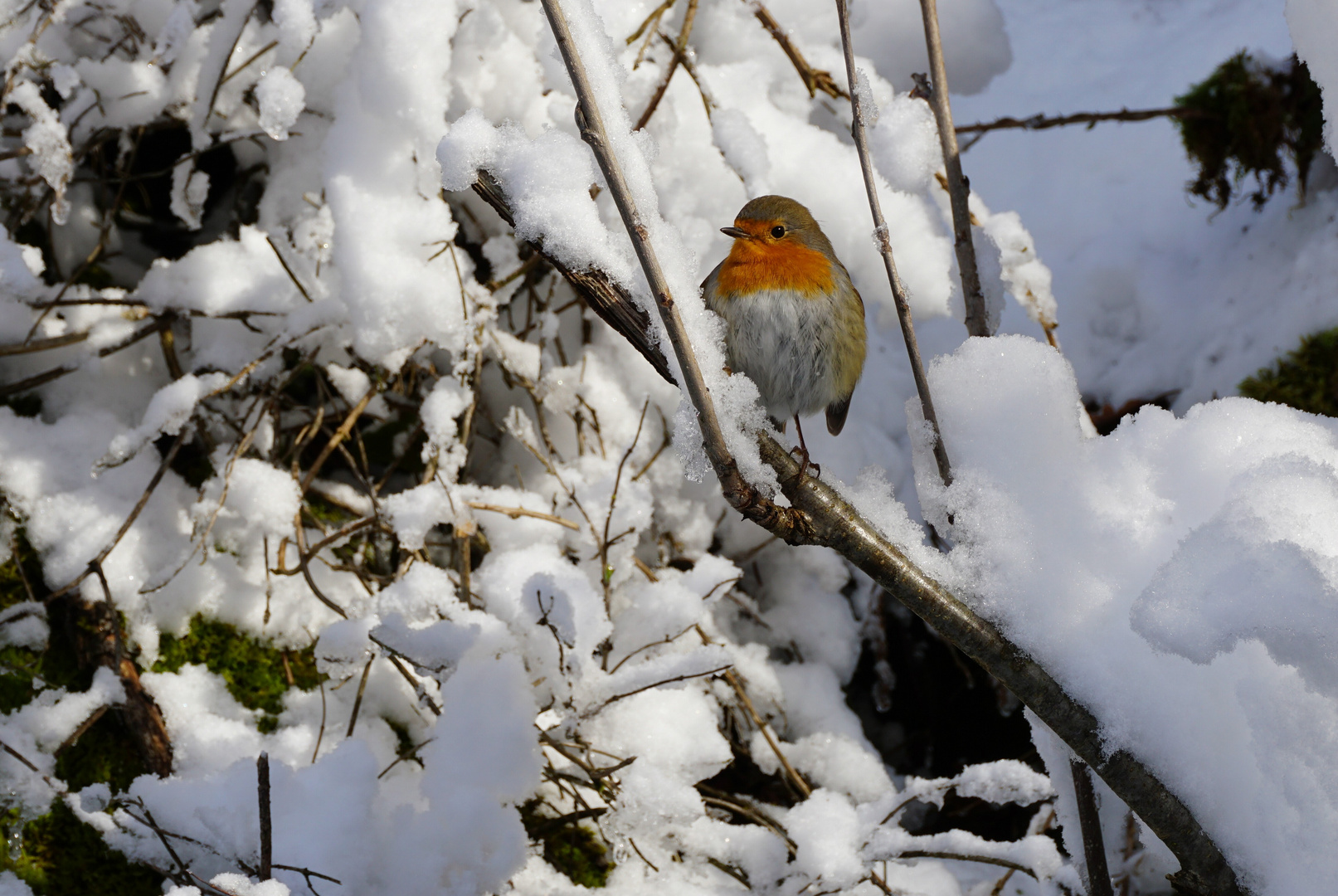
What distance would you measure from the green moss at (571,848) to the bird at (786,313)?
108 cm

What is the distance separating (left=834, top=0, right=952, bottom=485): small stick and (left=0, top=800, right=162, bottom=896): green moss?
171 cm

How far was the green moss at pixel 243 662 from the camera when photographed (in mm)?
1937

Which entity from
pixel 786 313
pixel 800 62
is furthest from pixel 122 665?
pixel 800 62

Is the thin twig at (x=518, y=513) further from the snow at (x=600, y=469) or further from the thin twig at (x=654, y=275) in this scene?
the thin twig at (x=654, y=275)

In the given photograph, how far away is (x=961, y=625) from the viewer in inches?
41.7

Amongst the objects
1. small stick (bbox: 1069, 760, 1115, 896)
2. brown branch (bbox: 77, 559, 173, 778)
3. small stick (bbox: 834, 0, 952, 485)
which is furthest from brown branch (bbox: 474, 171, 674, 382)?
brown branch (bbox: 77, 559, 173, 778)

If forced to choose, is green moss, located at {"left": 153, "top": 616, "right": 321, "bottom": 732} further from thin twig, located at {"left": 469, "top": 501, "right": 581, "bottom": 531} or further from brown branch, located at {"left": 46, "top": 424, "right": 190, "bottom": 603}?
thin twig, located at {"left": 469, "top": 501, "right": 581, "bottom": 531}

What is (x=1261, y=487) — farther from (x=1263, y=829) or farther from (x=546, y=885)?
(x=546, y=885)

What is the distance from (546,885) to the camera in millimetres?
1796

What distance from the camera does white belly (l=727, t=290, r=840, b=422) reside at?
1.57 metres

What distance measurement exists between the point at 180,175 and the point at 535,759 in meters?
1.81

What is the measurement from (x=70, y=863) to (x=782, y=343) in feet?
5.62

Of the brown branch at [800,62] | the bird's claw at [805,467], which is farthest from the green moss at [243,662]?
the brown branch at [800,62]

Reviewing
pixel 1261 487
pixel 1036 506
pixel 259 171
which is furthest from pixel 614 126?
pixel 259 171
